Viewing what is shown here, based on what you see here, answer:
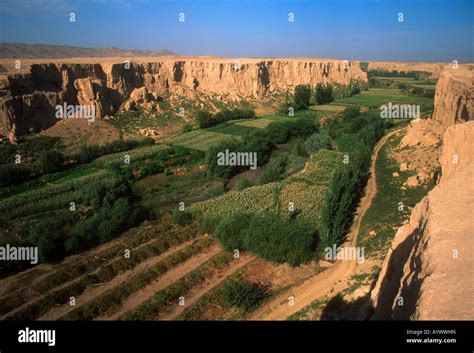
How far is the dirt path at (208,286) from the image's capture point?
1638cm

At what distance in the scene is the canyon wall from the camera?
5965mm

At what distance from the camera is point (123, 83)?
58.2m

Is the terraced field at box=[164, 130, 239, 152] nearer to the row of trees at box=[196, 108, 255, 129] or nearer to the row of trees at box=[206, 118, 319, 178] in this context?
the row of trees at box=[196, 108, 255, 129]

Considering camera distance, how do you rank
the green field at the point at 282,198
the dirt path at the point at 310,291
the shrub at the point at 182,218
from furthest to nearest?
the shrub at the point at 182,218 < the green field at the point at 282,198 < the dirt path at the point at 310,291

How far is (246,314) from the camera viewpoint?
16016 mm

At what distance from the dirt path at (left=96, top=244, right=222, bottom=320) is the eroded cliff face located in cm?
3150

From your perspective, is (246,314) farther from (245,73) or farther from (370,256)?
(245,73)

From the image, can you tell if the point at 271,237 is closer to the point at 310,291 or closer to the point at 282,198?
the point at 310,291

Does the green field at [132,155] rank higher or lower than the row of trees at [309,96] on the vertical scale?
lower

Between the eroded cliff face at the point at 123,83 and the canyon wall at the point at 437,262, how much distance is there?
42.7 meters

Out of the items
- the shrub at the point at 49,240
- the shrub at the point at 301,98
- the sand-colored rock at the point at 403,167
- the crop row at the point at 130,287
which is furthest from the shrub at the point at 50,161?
the shrub at the point at 301,98

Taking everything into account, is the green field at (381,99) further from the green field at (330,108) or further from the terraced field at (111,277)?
the terraced field at (111,277)

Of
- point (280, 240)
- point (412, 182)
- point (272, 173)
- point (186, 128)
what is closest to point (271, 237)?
point (280, 240)
